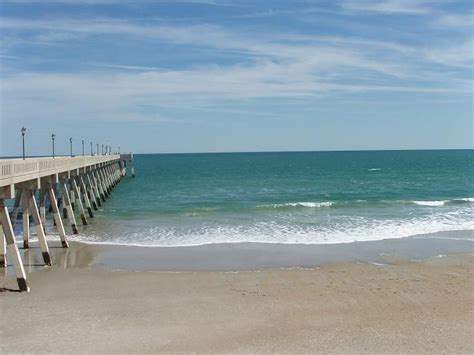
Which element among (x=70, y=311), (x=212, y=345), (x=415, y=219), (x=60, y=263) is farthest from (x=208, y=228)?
(x=212, y=345)

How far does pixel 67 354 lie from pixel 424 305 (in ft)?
24.7

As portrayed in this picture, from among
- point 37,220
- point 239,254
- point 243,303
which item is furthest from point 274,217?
point 243,303

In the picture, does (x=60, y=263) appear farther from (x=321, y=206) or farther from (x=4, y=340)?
(x=321, y=206)

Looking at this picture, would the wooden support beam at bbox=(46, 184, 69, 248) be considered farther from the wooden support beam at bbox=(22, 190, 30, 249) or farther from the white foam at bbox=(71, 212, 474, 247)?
the white foam at bbox=(71, 212, 474, 247)

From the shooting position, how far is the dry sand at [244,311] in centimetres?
941

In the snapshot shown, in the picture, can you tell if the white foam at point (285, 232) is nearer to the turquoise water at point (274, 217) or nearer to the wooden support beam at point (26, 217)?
the turquoise water at point (274, 217)

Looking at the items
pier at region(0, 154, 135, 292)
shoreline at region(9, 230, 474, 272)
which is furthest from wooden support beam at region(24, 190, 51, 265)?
shoreline at region(9, 230, 474, 272)

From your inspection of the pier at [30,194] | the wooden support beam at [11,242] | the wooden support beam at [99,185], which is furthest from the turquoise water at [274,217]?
the wooden support beam at [11,242]

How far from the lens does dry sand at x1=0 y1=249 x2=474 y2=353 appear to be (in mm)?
9406

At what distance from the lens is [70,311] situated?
1130cm

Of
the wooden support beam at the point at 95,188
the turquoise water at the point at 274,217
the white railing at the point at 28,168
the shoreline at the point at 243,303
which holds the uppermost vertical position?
the white railing at the point at 28,168

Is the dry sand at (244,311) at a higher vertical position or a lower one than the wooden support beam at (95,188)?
lower

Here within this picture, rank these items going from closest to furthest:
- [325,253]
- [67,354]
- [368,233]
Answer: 1. [67,354]
2. [325,253]
3. [368,233]

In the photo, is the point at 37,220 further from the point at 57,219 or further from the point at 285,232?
the point at 285,232
